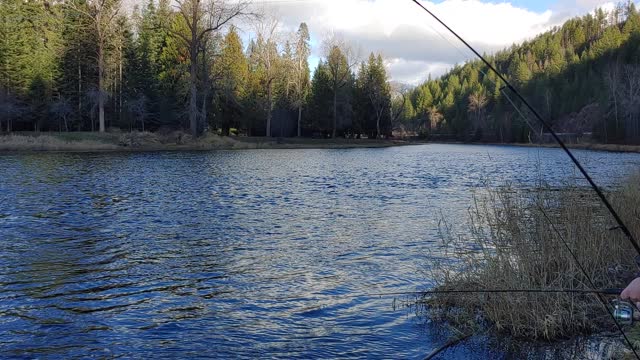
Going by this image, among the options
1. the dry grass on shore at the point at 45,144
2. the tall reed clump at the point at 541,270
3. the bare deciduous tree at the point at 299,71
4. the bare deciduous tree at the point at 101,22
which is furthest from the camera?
the bare deciduous tree at the point at 299,71

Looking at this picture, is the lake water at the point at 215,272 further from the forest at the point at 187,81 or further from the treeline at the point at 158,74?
the treeline at the point at 158,74

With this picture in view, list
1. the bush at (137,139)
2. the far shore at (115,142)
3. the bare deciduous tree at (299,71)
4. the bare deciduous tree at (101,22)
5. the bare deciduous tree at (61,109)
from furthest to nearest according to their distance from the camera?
the bare deciduous tree at (299,71) < the bare deciduous tree at (61,109) < the bare deciduous tree at (101,22) < the bush at (137,139) < the far shore at (115,142)

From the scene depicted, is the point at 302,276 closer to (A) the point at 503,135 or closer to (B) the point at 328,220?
(B) the point at 328,220

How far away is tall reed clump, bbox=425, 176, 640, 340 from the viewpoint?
6.55 meters

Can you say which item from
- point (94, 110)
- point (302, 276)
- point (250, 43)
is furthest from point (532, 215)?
point (250, 43)

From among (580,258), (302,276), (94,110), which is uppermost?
(94,110)

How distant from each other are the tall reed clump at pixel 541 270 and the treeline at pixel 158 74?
4826 cm

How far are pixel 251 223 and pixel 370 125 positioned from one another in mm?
80258

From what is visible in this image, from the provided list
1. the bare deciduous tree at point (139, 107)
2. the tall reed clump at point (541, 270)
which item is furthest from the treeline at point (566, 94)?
the tall reed clump at point (541, 270)

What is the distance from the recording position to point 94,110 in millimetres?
59469

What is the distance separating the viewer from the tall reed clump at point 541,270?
21.5ft

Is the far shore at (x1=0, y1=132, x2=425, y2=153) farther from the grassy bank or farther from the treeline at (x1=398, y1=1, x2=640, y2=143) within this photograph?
the treeline at (x1=398, y1=1, x2=640, y2=143)

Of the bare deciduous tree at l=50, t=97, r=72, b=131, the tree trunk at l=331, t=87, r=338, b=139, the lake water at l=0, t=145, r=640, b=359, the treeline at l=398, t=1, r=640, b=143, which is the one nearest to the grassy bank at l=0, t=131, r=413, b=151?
the bare deciduous tree at l=50, t=97, r=72, b=131

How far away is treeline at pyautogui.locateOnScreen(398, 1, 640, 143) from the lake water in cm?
6200
